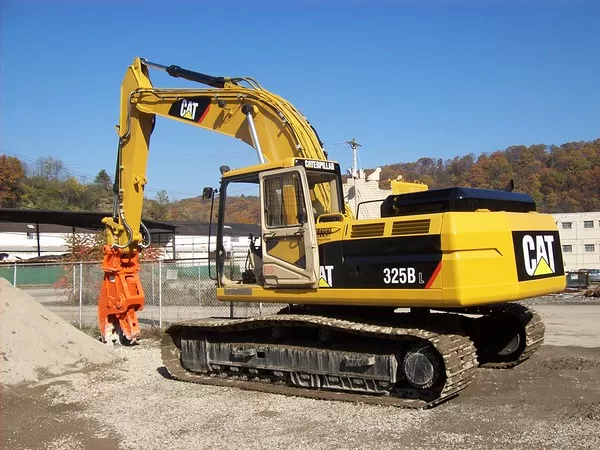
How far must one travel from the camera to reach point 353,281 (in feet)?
24.6

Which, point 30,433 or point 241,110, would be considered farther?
point 241,110

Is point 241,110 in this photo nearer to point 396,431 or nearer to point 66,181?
point 396,431

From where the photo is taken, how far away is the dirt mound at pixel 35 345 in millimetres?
9445

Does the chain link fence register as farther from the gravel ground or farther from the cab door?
the cab door

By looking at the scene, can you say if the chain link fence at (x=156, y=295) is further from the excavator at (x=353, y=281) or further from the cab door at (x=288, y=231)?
the cab door at (x=288, y=231)

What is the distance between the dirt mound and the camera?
945 cm

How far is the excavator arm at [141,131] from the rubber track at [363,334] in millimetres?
2584

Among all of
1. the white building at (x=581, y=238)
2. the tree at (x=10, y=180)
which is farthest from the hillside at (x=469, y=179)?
the white building at (x=581, y=238)

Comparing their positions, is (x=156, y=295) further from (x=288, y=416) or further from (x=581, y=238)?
(x=581, y=238)

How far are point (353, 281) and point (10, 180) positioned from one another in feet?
263

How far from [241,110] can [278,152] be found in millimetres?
977

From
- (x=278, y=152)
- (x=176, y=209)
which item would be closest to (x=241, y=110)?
(x=278, y=152)

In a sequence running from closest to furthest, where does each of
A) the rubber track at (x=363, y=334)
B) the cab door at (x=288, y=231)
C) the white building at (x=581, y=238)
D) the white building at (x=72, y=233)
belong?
the rubber track at (x=363, y=334) < the cab door at (x=288, y=231) < the white building at (x=72, y=233) < the white building at (x=581, y=238)

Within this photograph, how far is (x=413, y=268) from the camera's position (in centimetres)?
698
